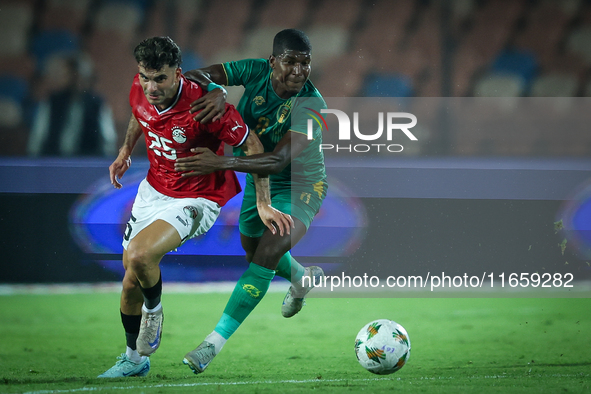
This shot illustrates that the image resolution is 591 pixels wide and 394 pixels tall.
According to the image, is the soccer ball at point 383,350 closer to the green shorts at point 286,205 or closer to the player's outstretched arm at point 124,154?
the green shorts at point 286,205

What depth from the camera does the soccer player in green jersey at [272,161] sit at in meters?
3.21

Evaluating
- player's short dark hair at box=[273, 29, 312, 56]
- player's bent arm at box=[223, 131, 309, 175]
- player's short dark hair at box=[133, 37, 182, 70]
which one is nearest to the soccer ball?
player's bent arm at box=[223, 131, 309, 175]

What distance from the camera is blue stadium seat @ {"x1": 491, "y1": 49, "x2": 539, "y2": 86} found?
7.56 metres

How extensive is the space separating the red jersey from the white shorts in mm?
43

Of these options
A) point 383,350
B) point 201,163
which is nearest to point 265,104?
point 201,163

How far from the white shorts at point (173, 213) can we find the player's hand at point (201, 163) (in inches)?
9.5

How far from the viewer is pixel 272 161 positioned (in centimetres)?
330

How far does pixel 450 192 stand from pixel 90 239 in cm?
362

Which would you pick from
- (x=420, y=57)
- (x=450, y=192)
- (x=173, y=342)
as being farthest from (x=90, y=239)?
(x=420, y=57)

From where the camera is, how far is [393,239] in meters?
6.30

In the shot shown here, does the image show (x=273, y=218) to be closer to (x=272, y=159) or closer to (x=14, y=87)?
(x=272, y=159)

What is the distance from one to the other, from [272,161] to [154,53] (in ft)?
2.63

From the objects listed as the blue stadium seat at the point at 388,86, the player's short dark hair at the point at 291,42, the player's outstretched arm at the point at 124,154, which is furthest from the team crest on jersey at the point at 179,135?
the blue stadium seat at the point at 388,86

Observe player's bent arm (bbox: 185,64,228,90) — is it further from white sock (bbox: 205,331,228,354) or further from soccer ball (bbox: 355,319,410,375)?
soccer ball (bbox: 355,319,410,375)
